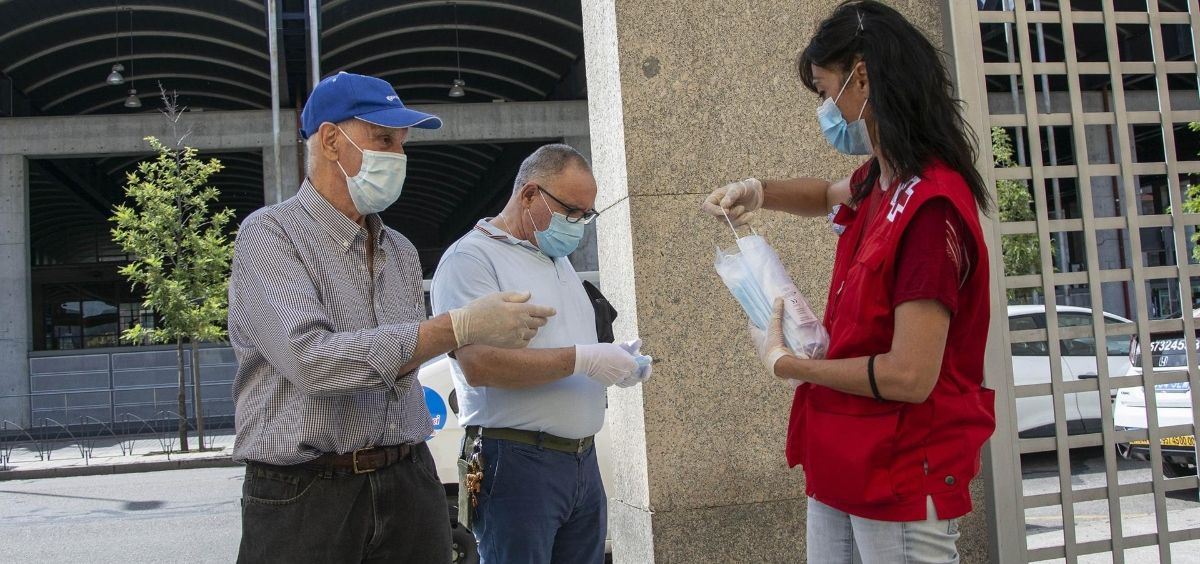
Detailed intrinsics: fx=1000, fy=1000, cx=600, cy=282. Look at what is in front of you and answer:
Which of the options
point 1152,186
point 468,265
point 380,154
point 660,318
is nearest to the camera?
point 380,154

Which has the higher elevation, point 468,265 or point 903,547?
point 468,265

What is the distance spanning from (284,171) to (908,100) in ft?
79.0

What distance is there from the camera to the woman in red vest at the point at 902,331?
2.22 m

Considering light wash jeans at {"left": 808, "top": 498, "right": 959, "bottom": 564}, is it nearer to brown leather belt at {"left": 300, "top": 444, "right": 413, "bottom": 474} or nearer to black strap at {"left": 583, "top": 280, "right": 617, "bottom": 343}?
brown leather belt at {"left": 300, "top": 444, "right": 413, "bottom": 474}

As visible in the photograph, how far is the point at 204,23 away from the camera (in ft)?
78.2

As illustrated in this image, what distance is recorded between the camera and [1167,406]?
776 cm

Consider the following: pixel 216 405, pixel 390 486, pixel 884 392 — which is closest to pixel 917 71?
pixel 884 392

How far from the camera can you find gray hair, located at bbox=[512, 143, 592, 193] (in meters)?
3.49

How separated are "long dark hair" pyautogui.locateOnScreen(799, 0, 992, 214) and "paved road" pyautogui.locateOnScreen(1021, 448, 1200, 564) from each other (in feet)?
13.6

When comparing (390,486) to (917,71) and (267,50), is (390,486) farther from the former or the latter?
(267,50)

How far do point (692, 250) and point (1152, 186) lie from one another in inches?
1405

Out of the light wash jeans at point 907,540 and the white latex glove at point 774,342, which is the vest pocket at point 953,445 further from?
the white latex glove at point 774,342

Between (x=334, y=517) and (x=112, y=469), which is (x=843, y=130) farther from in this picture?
(x=112, y=469)

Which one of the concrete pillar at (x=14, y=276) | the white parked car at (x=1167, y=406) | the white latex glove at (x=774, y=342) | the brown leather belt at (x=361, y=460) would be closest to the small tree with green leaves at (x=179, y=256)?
the concrete pillar at (x=14, y=276)
